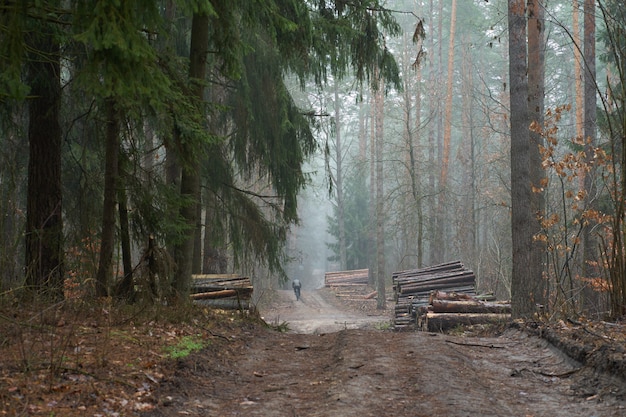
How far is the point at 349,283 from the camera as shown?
42.7 meters

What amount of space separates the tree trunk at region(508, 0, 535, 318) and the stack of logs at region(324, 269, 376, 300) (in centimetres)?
2598

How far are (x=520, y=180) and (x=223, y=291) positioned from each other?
19.9 ft

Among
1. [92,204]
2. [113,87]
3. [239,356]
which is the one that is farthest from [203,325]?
[113,87]

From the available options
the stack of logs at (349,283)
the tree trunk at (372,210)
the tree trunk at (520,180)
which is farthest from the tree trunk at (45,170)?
the tree trunk at (372,210)

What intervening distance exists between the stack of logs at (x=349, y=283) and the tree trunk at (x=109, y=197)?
2881 cm

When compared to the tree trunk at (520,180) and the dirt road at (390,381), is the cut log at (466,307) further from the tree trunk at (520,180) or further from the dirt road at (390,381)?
the dirt road at (390,381)

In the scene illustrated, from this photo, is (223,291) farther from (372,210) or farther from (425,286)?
(372,210)

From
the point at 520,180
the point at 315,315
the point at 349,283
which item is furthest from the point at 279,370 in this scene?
the point at 349,283

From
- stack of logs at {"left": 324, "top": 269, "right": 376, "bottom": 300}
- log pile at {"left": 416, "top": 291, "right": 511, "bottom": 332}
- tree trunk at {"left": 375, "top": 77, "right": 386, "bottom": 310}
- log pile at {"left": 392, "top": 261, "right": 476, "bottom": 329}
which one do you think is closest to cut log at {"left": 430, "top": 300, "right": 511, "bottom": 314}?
log pile at {"left": 416, "top": 291, "right": 511, "bottom": 332}

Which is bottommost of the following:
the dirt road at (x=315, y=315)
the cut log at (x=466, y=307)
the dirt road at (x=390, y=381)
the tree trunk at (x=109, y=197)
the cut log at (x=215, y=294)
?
the dirt road at (x=315, y=315)

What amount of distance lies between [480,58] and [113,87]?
1926 inches

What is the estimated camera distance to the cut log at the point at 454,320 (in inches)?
519

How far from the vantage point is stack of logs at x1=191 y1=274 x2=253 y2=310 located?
12156 mm

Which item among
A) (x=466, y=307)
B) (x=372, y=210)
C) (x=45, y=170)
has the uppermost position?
(x=372, y=210)
